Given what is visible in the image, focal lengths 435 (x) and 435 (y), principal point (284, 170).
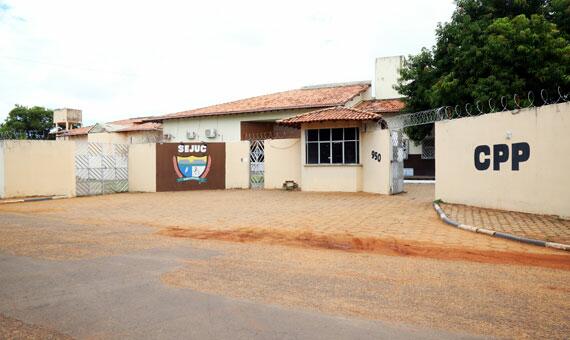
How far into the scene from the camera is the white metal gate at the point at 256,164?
69.2ft

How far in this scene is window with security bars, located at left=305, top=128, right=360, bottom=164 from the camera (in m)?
18.4

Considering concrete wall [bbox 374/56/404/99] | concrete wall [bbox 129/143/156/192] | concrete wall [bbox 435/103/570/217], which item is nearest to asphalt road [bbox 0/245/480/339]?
concrete wall [bbox 435/103/570/217]

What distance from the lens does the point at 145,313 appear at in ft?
13.5

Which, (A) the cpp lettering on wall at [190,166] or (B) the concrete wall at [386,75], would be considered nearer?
(A) the cpp lettering on wall at [190,166]

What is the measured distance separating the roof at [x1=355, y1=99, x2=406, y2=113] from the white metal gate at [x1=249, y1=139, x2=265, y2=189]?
7567 mm

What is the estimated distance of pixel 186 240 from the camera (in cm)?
798

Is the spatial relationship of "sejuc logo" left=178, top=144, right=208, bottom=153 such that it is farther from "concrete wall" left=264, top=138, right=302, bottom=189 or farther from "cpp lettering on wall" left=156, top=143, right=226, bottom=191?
"concrete wall" left=264, top=138, right=302, bottom=189

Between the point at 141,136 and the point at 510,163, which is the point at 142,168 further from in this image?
the point at 510,163

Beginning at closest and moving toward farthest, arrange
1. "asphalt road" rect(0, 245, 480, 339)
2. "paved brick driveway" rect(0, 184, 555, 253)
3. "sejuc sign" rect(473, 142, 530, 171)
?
"asphalt road" rect(0, 245, 480, 339)
"paved brick driveway" rect(0, 184, 555, 253)
"sejuc sign" rect(473, 142, 530, 171)

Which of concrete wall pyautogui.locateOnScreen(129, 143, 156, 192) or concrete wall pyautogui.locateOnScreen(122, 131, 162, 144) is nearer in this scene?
concrete wall pyautogui.locateOnScreen(129, 143, 156, 192)

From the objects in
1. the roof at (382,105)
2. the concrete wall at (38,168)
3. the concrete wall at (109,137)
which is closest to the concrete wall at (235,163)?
the concrete wall at (38,168)

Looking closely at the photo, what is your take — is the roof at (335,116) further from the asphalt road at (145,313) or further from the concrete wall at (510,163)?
the asphalt road at (145,313)

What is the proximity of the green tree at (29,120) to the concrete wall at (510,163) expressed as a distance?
48.3 m

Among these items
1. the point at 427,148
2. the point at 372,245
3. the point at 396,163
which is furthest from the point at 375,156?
the point at 372,245
